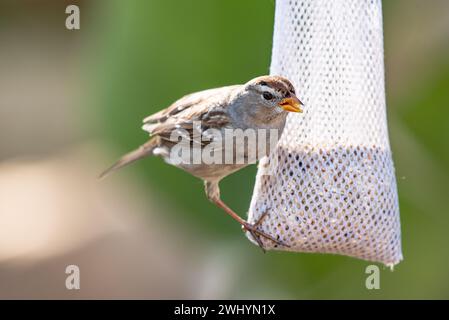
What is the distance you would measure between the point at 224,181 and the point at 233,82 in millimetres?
888

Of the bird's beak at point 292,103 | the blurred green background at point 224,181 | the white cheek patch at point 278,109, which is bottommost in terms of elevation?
the blurred green background at point 224,181

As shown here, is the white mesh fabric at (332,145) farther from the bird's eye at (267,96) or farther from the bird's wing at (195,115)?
the bird's wing at (195,115)

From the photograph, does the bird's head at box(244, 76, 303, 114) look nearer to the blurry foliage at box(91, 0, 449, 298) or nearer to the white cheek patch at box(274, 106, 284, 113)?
the white cheek patch at box(274, 106, 284, 113)

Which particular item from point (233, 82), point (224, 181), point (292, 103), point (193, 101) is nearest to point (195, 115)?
point (193, 101)

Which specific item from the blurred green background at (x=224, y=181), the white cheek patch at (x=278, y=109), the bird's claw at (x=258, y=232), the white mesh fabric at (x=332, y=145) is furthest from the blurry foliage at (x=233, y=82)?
the white cheek patch at (x=278, y=109)

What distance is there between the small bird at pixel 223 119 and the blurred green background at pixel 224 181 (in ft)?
4.73

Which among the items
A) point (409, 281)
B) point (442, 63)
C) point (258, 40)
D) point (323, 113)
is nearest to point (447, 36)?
point (442, 63)

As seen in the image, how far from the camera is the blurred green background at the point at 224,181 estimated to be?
21.2ft

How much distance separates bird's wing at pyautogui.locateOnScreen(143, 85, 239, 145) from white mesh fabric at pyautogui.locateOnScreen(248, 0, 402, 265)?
380 millimetres

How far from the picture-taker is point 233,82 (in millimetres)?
6945

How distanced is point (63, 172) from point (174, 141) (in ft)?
27.3

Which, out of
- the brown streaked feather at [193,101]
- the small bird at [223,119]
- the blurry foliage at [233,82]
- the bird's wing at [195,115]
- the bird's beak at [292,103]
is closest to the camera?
the bird's beak at [292,103]

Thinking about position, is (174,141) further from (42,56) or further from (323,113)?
(42,56)

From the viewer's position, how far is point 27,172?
1346 centimetres
